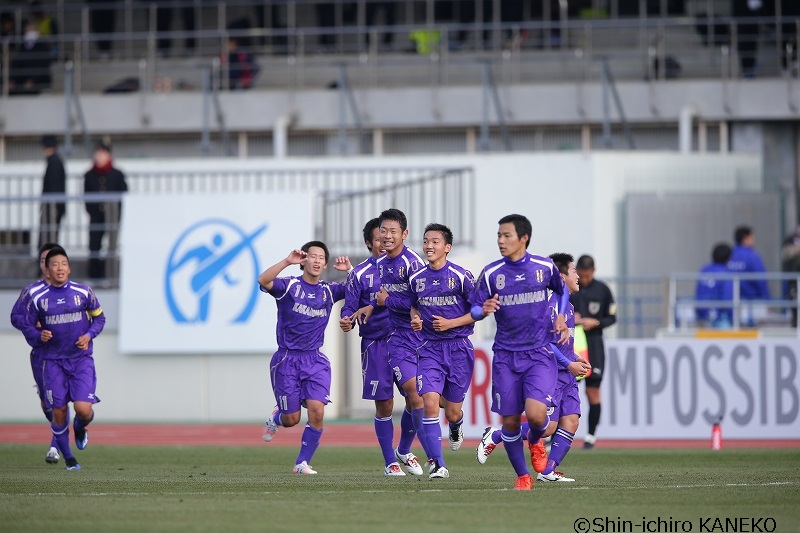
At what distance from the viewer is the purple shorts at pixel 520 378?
462 inches

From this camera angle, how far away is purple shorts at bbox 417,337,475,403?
Result: 13.2 metres

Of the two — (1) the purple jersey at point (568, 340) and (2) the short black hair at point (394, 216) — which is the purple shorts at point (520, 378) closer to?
(1) the purple jersey at point (568, 340)

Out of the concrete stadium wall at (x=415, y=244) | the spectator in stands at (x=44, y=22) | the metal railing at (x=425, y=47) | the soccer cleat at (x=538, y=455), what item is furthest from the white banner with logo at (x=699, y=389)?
the spectator in stands at (x=44, y=22)

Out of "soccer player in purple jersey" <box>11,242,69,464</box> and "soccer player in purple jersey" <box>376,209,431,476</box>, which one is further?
"soccer player in purple jersey" <box>11,242,69,464</box>

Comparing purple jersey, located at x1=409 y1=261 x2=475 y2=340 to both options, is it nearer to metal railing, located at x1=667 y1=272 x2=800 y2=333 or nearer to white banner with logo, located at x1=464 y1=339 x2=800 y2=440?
white banner with logo, located at x1=464 y1=339 x2=800 y2=440

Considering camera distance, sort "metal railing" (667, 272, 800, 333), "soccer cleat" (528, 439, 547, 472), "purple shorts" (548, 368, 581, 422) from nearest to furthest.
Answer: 1. "soccer cleat" (528, 439, 547, 472)
2. "purple shorts" (548, 368, 581, 422)
3. "metal railing" (667, 272, 800, 333)

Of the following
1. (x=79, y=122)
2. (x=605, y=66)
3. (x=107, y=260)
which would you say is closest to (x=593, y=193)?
(x=605, y=66)

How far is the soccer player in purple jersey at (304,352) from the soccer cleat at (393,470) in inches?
29.3

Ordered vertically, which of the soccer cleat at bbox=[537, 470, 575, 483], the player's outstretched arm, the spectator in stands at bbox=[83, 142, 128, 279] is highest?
the spectator in stands at bbox=[83, 142, 128, 279]

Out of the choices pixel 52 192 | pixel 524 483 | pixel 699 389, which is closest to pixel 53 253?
pixel 524 483

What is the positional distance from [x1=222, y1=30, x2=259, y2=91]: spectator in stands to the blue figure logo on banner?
8.05m

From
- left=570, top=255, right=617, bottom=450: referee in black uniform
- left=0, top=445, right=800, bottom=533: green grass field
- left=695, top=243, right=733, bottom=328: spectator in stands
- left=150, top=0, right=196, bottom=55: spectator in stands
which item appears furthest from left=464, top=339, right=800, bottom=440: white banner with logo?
left=150, top=0, right=196, bottom=55: spectator in stands

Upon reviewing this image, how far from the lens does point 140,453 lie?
1728cm

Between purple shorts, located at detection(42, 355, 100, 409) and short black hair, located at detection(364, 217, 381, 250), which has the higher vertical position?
short black hair, located at detection(364, 217, 381, 250)
